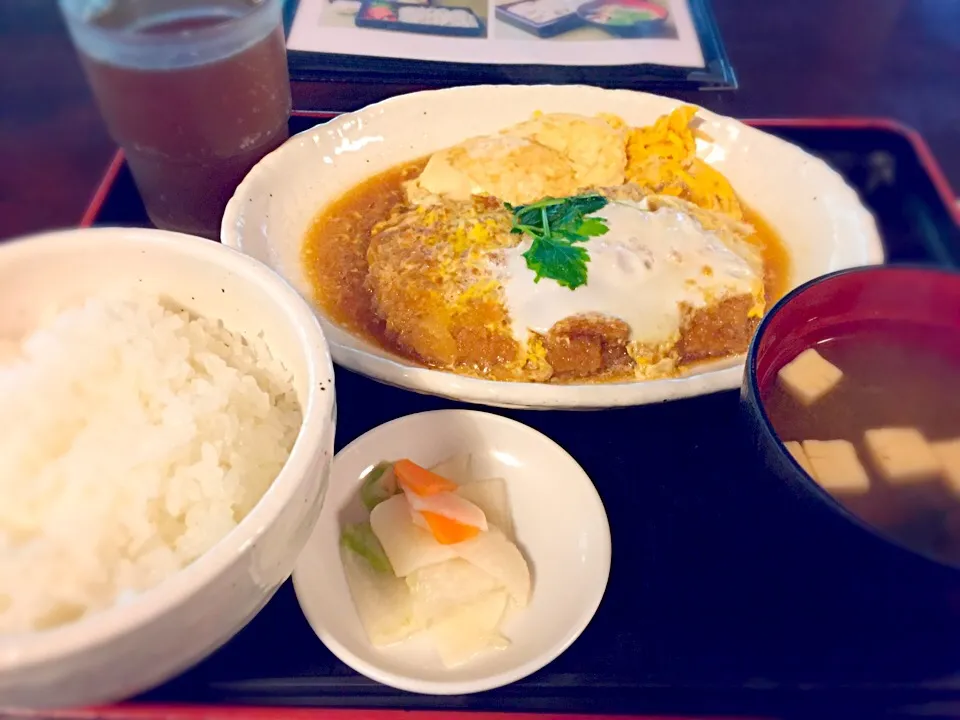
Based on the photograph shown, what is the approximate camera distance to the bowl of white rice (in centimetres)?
62

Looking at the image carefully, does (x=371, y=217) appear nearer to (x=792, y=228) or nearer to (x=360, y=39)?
(x=360, y=39)

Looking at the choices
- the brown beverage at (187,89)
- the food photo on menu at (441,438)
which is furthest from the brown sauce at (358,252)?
the brown beverage at (187,89)

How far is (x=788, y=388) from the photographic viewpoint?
38.5 inches

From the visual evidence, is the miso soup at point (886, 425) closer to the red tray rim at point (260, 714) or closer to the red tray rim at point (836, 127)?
the red tray rim at point (260, 714)

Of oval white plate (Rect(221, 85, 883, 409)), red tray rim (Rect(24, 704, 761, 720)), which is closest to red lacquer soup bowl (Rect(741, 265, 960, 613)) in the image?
oval white plate (Rect(221, 85, 883, 409))

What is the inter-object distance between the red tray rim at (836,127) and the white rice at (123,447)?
26.3 inches

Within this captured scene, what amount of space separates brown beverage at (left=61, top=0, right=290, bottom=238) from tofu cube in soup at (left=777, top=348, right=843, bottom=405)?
1.08 meters

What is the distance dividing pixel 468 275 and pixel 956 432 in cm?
80

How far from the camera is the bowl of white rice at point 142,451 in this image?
2.04 feet

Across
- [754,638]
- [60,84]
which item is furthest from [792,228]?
[60,84]

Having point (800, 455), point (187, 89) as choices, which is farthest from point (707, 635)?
point (187, 89)

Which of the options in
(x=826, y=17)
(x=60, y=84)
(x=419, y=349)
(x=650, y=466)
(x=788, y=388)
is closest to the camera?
(x=788, y=388)

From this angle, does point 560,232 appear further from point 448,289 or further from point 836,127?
point 836,127

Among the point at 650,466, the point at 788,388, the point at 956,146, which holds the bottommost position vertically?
the point at 956,146
